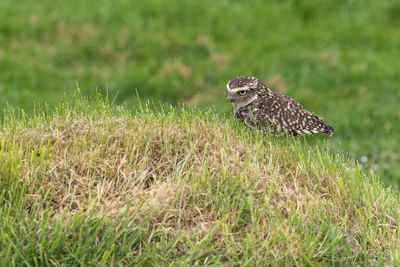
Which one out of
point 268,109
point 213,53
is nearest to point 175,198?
point 268,109

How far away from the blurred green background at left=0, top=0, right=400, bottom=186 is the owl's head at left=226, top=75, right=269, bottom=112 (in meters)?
4.02

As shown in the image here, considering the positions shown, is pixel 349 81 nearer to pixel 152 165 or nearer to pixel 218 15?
pixel 218 15

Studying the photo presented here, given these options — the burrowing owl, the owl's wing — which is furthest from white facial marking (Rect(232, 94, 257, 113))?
the owl's wing

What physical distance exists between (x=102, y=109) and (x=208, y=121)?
1.05 metres

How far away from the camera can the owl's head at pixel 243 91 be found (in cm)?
682

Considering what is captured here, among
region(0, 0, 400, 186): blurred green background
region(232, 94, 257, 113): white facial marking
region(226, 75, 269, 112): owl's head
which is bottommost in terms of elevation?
region(0, 0, 400, 186): blurred green background

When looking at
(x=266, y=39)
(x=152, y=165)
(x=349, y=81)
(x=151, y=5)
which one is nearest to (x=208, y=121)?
(x=152, y=165)

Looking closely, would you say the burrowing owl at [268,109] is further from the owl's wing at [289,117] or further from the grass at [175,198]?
the grass at [175,198]

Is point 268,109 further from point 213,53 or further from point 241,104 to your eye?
point 213,53

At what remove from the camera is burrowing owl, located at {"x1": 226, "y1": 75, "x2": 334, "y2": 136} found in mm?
6632

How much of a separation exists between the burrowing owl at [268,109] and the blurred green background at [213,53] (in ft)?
12.4

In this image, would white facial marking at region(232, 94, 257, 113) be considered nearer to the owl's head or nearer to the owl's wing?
the owl's head

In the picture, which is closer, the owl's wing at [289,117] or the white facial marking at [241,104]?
the owl's wing at [289,117]

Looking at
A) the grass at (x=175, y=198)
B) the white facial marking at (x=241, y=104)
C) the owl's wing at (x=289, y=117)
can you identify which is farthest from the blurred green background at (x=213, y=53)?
the grass at (x=175, y=198)
